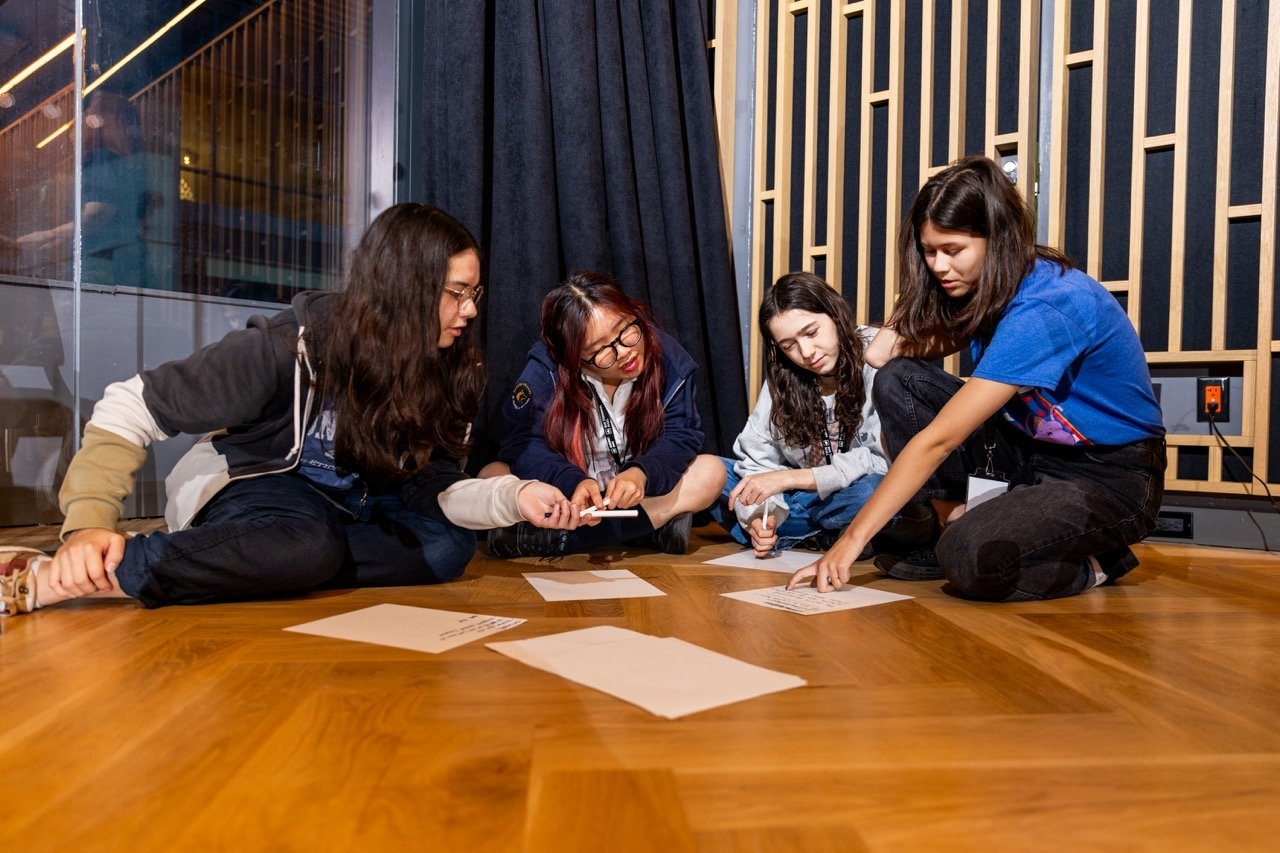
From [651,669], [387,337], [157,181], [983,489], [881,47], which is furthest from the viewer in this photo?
[881,47]

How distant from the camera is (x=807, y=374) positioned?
6.86ft

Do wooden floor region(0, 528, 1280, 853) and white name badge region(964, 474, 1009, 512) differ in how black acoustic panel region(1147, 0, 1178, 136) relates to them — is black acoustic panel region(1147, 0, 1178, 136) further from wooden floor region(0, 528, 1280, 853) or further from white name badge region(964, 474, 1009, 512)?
wooden floor region(0, 528, 1280, 853)

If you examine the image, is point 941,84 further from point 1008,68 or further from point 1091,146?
point 1091,146

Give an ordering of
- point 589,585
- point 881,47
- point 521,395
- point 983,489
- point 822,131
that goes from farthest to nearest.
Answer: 1. point 822,131
2. point 881,47
3. point 521,395
4. point 983,489
5. point 589,585

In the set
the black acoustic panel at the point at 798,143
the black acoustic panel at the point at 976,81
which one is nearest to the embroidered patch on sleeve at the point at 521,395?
the black acoustic panel at the point at 798,143

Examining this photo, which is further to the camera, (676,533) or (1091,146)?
(1091,146)

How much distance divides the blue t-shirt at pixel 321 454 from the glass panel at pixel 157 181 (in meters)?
0.87

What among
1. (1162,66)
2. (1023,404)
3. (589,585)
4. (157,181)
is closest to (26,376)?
(157,181)

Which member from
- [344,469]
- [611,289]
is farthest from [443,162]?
[344,469]

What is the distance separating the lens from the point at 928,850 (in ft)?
2.02

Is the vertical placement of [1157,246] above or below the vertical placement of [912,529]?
above

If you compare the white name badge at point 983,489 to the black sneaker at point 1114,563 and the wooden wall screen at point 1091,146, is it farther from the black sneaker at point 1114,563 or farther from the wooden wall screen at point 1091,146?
the wooden wall screen at point 1091,146

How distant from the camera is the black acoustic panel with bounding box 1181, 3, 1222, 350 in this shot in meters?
2.32

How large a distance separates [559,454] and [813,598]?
71 centimetres
